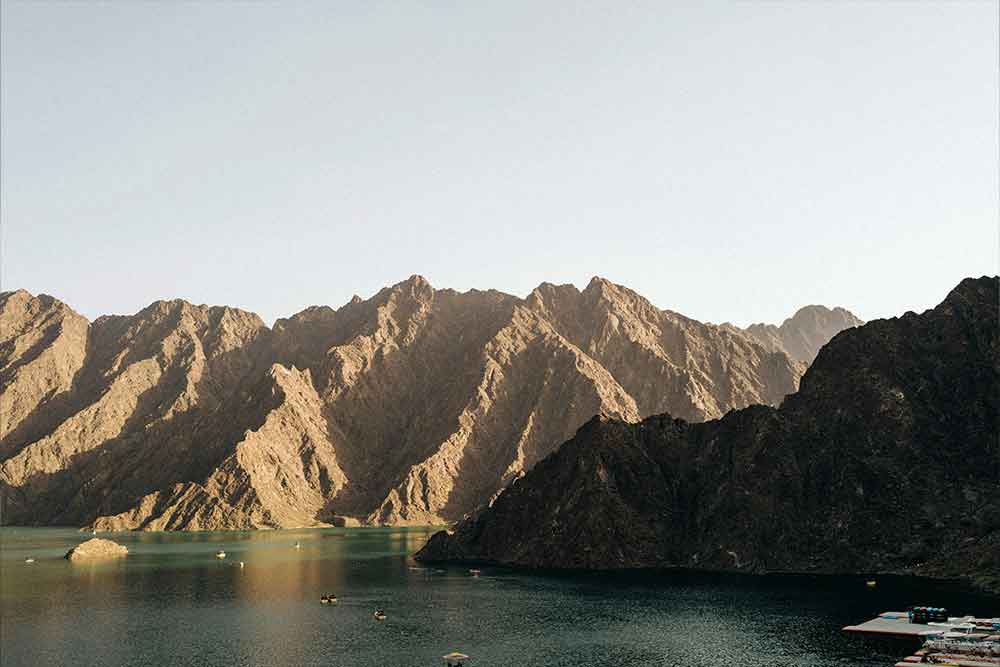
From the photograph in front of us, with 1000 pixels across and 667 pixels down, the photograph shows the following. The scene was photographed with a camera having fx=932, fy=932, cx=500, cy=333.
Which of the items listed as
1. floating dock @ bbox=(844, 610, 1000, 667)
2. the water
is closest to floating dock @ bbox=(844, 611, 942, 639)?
floating dock @ bbox=(844, 610, 1000, 667)

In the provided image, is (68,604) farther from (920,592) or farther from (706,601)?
(920,592)

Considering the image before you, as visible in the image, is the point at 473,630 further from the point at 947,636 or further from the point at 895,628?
the point at 947,636

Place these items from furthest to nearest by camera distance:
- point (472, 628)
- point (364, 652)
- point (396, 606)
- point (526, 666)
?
1. point (396, 606)
2. point (472, 628)
3. point (364, 652)
4. point (526, 666)

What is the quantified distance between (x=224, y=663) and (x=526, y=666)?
145 ft

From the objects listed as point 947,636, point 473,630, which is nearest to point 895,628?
point 947,636

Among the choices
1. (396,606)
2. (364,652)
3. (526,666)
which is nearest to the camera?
(526,666)

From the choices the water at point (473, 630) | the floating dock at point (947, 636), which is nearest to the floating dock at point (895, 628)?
the floating dock at point (947, 636)

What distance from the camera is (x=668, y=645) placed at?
148 meters

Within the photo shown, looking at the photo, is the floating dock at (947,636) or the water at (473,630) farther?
the water at (473,630)

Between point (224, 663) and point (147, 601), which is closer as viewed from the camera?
point (224, 663)

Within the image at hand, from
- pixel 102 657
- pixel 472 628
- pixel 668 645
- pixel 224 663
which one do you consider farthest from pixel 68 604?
pixel 668 645

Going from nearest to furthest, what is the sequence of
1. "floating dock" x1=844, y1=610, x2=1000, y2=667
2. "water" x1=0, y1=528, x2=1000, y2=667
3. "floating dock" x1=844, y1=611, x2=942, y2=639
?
"floating dock" x1=844, y1=610, x2=1000, y2=667 → "water" x1=0, y1=528, x2=1000, y2=667 → "floating dock" x1=844, y1=611, x2=942, y2=639

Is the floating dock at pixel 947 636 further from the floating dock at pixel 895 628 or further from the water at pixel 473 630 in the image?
the water at pixel 473 630

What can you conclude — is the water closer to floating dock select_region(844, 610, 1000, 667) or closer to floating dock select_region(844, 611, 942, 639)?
floating dock select_region(844, 611, 942, 639)
